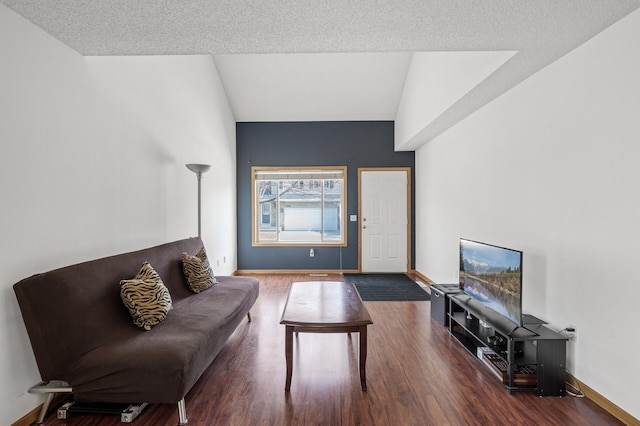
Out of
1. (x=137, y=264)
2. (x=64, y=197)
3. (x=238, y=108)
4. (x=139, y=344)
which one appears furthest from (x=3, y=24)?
(x=238, y=108)

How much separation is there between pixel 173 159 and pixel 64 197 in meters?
1.66

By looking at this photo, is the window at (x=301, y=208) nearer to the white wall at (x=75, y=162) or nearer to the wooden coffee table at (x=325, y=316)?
the white wall at (x=75, y=162)

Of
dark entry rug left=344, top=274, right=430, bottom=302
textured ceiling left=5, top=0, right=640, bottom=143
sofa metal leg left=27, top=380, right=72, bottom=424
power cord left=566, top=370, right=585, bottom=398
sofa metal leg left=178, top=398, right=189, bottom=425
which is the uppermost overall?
textured ceiling left=5, top=0, right=640, bottom=143

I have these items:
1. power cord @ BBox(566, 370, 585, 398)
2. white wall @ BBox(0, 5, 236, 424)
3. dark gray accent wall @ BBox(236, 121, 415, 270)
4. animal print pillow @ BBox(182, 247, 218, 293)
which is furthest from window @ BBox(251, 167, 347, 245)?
power cord @ BBox(566, 370, 585, 398)

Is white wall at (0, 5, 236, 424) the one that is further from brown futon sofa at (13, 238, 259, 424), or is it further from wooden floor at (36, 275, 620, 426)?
wooden floor at (36, 275, 620, 426)

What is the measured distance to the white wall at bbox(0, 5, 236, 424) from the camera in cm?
192

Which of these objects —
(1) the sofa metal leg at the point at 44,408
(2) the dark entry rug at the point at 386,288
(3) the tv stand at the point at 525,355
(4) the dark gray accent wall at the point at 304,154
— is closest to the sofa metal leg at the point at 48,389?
(1) the sofa metal leg at the point at 44,408

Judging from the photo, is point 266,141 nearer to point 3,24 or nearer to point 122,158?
point 122,158

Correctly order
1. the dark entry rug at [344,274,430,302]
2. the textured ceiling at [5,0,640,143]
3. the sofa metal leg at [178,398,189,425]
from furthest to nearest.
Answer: the dark entry rug at [344,274,430,302] < the sofa metal leg at [178,398,189,425] < the textured ceiling at [5,0,640,143]

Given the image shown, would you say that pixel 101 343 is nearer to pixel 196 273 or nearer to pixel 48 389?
pixel 48 389

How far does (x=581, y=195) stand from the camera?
2.35 metres

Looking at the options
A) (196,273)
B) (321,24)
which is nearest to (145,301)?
(196,273)

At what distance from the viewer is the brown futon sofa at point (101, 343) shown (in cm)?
191

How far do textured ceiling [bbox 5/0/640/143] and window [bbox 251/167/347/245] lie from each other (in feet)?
13.5
